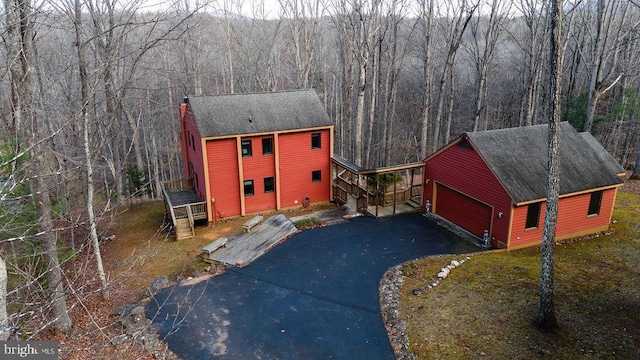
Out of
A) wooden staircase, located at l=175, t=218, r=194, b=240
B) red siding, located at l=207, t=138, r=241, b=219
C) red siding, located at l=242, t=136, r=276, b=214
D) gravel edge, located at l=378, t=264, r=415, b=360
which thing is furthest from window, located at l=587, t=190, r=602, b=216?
wooden staircase, located at l=175, t=218, r=194, b=240

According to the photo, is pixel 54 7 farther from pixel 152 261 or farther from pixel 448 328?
pixel 448 328

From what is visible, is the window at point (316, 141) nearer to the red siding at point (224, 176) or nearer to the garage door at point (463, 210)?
the red siding at point (224, 176)

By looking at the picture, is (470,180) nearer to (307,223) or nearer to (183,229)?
(307,223)

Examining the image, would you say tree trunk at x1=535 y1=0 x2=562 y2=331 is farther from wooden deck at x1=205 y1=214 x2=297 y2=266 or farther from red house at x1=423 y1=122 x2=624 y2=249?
wooden deck at x1=205 y1=214 x2=297 y2=266

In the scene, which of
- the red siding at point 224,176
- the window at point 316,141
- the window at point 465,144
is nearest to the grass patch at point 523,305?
the window at point 465,144

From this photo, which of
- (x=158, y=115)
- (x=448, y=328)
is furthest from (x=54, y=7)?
(x=158, y=115)

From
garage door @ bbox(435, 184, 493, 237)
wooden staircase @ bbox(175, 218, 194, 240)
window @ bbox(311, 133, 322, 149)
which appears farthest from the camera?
window @ bbox(311, 133, 322, 149)
